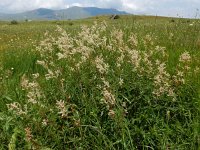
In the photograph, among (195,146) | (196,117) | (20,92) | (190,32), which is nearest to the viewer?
(195,146)

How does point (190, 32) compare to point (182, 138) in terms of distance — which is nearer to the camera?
point (182, 138)

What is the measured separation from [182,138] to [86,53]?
5.63 feet

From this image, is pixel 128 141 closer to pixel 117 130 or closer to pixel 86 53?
pixel 117 130

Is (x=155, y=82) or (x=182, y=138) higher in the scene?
(x=155, y=82)

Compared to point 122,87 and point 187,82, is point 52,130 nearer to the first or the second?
point 122,87

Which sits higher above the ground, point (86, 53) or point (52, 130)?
point (86, 53)

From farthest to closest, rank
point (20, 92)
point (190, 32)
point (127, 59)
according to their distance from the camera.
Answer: point (190, 32) → point (20, 92) → point (127, 59)

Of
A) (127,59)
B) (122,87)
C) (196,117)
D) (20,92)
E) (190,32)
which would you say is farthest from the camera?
(190,32)

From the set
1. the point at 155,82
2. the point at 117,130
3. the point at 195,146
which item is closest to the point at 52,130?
the point at 117,130

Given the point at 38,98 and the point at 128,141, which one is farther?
the point at 38,98

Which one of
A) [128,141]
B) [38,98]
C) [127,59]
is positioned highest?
[127,59]

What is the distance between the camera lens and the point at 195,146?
485 cm

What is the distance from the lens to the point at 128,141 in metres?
4.99

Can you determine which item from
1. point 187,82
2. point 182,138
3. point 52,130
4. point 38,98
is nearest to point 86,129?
point 52,130
